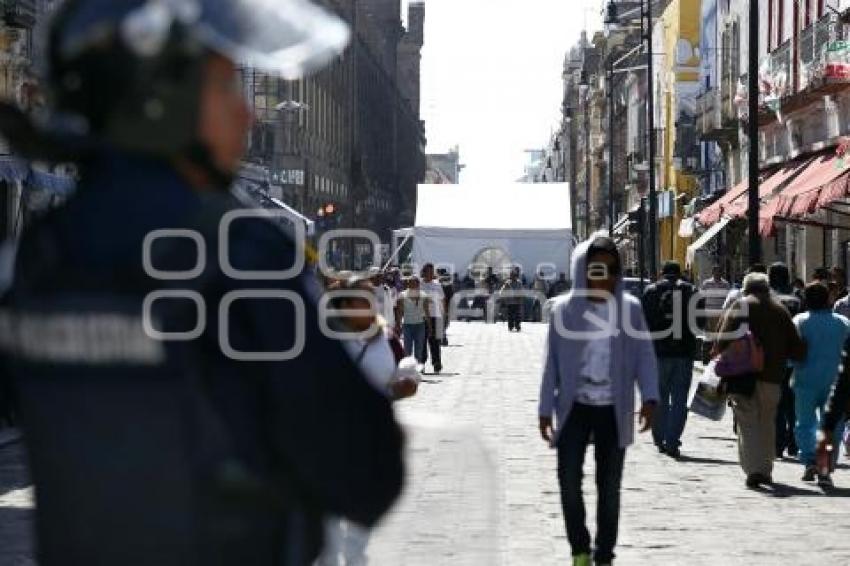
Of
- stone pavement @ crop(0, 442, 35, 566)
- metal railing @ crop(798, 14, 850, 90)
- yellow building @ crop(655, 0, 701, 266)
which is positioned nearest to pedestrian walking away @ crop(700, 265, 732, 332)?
metal railing @ crop(798, 14, 850, 90)

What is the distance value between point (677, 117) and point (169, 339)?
6765 cm

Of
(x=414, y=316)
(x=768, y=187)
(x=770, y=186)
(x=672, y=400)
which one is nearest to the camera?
(x=672, y=400)

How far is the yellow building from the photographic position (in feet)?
219

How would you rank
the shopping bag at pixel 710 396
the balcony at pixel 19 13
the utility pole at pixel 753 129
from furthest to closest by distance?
the balcony at pixel 19 13
the utility pole at pixel 753 129
the shopping bag at pixel 710 396

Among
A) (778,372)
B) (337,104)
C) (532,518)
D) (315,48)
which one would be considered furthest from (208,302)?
(337,104)

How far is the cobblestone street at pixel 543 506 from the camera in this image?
306cm

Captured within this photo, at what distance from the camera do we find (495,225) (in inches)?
2069

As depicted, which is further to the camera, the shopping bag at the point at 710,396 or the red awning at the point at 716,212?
the red awning at the point at 716,212

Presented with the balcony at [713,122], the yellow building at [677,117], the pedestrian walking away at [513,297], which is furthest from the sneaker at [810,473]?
the yellow building at [677,117]

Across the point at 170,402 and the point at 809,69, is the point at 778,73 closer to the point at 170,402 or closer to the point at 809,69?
the point at 809,69

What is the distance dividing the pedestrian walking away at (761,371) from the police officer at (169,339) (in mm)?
11803

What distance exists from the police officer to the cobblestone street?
203mm

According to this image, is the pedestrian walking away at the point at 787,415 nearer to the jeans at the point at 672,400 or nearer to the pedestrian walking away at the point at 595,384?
the jeans at the point at 672,400

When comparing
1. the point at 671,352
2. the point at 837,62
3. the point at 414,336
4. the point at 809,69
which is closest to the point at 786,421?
the point at 671,352
